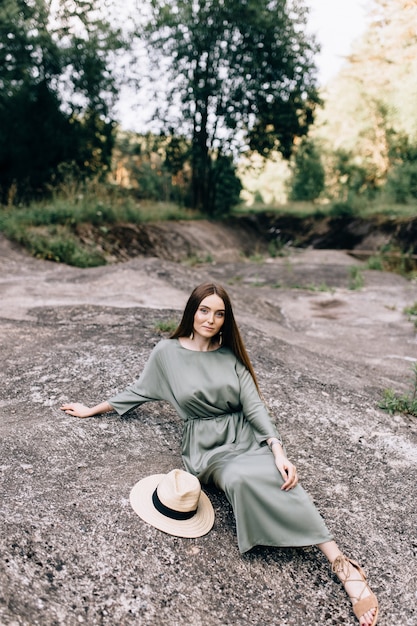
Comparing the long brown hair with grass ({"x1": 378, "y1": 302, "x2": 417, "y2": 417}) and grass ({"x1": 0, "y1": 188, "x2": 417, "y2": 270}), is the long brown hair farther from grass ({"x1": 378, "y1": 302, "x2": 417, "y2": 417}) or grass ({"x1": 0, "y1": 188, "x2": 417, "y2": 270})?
grass ({"x1": 0, "y1": 188, "x2": 417, "y2": 270})

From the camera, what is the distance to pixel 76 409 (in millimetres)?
3311

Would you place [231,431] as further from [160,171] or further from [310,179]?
[310,179]

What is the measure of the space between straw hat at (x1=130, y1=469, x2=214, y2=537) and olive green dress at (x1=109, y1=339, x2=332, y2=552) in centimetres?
16

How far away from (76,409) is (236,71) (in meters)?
14.9

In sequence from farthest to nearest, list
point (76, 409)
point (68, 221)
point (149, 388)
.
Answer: point (68, 221), point (76, 409), point (149, 388)

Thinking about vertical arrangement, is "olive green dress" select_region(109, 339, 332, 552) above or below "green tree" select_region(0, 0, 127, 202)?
below

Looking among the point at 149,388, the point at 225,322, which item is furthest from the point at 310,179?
the point at 149,388

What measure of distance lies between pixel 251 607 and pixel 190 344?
1348 mm

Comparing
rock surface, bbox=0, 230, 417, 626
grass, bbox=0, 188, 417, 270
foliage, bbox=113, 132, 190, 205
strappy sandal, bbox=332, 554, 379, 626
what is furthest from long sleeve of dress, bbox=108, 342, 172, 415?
foliage, bbox=113, 132, 190, 205

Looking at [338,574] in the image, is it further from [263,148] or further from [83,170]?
[263,148]

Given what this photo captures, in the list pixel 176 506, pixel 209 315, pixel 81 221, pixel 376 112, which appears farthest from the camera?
pixel 376 112

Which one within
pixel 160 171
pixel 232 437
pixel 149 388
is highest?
pixel 160 171

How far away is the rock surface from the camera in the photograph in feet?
6.88

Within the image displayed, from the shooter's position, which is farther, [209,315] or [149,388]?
[149,388]
